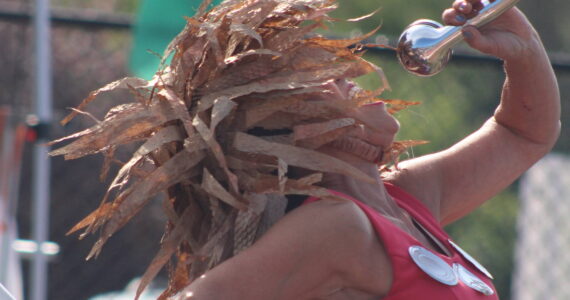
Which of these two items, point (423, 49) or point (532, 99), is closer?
point (423, 49)

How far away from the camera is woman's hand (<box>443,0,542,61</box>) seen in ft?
6.76

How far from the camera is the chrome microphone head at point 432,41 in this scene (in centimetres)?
203

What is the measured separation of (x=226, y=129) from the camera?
1.96m

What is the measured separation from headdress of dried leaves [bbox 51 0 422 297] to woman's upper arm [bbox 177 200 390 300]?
0.06 meters

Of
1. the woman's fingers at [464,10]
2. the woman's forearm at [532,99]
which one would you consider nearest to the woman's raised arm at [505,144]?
the woman's forearm at [532,99]

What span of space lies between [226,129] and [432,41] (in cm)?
47

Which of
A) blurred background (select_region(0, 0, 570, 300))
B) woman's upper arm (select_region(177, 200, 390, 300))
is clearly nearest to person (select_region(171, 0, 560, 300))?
woman's upper arm (select_region(177, 200, 390, 300))

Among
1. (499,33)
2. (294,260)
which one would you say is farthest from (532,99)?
(294,260)

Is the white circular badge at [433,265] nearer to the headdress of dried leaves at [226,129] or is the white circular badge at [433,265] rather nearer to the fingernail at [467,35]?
the headdress of dried leaves at [226,129]

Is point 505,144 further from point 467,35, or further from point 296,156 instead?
point 296,156

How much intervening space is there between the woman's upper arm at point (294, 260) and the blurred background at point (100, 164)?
1.80 meters

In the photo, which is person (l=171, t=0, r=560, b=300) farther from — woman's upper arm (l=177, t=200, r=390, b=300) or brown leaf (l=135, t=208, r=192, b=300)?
brown leaf (l=135, t=208, r=192, b=300)

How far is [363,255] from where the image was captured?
72.9 inches

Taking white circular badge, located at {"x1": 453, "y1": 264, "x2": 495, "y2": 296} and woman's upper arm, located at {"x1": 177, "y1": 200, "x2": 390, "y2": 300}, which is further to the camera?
white circular badge, located at {"x1": 453, "y1": 264, "x2": 495, "y2": 296}
